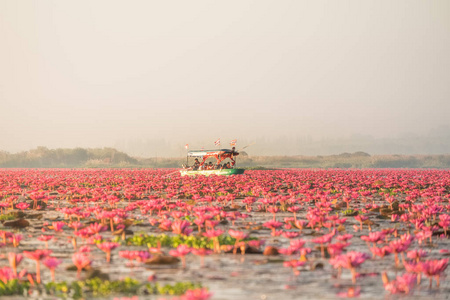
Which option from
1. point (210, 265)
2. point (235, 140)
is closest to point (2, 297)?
point (210, 265)

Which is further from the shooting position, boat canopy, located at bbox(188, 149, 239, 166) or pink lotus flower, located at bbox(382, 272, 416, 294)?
boat canopy, located at bbox(188, 149, 239, 166)

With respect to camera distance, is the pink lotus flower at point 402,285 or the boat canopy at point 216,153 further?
the boat canopy at point 216,153

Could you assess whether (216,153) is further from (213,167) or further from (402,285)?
(402,285)

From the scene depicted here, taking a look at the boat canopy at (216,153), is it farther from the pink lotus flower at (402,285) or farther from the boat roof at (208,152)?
the pink lotus flower at (402,285)

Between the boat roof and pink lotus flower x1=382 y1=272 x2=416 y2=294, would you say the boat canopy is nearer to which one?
the boat roof

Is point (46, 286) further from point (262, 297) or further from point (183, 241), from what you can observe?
point (183, 241)

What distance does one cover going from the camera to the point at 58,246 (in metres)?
9.27

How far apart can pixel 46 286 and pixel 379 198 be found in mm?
18497

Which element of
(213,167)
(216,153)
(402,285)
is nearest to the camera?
(402,285)

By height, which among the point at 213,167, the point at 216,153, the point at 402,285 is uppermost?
the point at 216,153

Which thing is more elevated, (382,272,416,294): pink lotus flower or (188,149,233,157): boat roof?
(188,149,233,157): boat roof

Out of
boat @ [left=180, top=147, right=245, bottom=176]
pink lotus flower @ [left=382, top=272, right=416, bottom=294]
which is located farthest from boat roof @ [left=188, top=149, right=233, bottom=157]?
pink lotus flower @ [left=382, top=272, right=416, bottom=294]

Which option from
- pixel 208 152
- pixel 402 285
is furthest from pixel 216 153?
pixel 402 285

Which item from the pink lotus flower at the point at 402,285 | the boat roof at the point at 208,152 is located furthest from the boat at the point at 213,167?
the pink lotus flower at the point at 402,285
